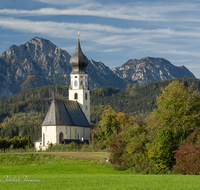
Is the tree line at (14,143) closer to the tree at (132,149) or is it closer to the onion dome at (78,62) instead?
the onion dome at (78,62)

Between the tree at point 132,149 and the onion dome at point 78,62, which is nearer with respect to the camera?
the tree at point 132,149

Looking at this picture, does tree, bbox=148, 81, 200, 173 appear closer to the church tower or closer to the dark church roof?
the dark church roof

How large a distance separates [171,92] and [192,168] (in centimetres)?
1015

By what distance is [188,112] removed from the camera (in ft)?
143

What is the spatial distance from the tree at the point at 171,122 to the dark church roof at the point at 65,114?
148ft

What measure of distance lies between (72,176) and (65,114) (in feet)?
181

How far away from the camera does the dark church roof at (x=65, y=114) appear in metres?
88.0

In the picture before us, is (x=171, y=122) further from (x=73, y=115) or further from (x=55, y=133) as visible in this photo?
(x=73, y=115)

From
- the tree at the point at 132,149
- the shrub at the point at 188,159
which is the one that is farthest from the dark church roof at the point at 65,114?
the shrub at the point at 188,159

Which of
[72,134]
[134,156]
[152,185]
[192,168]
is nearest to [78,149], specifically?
[72,134]

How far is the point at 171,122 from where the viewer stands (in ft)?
141

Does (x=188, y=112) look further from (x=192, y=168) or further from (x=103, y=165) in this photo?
(x=103, y=165)

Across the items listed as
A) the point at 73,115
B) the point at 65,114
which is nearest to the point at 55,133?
the point at 65,114

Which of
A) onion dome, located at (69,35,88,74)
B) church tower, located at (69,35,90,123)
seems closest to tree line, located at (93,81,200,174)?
church tower, located at (69,35,90,123)
